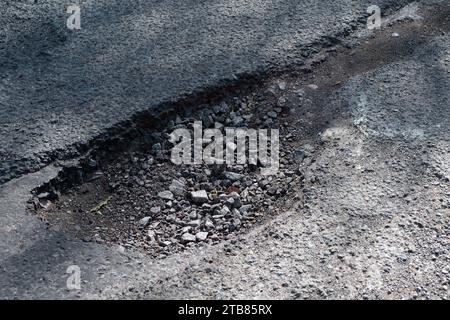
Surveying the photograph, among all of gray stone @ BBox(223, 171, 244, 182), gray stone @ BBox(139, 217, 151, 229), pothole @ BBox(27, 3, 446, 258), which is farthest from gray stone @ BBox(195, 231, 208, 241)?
gray stone @ BBox(223, 171, 244, 182)

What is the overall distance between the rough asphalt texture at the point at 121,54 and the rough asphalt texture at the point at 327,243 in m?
0.09

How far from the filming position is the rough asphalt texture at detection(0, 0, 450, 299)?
8.39 ft

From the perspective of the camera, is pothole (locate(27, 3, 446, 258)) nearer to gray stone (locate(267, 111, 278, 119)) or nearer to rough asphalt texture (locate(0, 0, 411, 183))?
gray stone (locate(267, 111, 278, 119))

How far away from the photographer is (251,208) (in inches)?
117

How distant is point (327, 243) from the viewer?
8.89 feet

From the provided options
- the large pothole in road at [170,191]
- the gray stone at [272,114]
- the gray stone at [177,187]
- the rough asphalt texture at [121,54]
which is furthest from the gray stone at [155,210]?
the gray stone at [272,114]

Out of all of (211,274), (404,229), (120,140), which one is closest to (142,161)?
(120,140)

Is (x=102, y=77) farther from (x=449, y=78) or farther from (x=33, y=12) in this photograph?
(x=449, y=78)

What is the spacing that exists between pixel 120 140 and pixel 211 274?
36.6 inches

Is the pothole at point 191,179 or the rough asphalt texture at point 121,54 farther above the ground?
the rough asphalt texture at point 121,54

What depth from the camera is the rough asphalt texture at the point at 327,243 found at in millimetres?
2557

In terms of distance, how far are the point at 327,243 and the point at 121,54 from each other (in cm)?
165

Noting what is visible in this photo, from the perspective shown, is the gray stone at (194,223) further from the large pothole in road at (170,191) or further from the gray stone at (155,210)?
the gray stone at (155,210)

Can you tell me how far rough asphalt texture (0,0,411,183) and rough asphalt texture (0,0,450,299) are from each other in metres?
0.09
